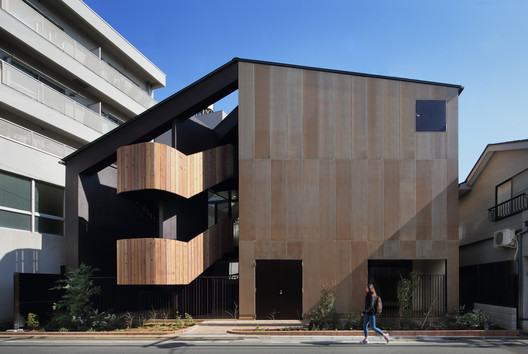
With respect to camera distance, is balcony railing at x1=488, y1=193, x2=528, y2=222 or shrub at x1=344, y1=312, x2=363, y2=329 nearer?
shrub at x1=344, y1=312, x2=363, y2=329

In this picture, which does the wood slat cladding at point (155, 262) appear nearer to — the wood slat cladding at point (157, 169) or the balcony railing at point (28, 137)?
the wood slat cladding at point (157, 169)

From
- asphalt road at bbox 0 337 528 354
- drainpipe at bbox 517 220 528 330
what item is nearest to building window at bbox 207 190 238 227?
asphalt road at bbox 0 337 528 354

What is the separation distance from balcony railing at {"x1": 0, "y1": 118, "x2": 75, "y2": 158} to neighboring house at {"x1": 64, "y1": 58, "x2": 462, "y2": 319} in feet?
7.11

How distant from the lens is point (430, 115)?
19.0 meters

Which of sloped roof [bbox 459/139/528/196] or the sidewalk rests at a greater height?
sloped roof [bbox 459/139/528/196]

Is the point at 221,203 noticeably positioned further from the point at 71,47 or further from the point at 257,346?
the point at 71,47

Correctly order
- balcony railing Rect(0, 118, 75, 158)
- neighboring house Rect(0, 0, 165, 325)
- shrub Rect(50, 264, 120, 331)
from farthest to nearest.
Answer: balcony railing Rect(0, 118, 75, 158) → neighboring house Rect(0, 0, 165, 325) → shrub Rect(50, 264, 120, 331)

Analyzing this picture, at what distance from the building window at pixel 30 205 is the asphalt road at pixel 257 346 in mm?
4826

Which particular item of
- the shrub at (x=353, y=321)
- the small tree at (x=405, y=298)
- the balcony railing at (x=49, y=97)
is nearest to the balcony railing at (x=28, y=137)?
the balcony railing at (x=49, y=97)

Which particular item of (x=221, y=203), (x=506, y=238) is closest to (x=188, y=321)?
(x=221, y=203)

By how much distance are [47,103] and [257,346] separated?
1876 centimetres

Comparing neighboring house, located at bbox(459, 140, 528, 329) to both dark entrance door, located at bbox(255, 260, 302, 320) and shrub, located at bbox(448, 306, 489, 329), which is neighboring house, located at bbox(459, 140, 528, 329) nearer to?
shrub, located at bbox(448, 306, 489, 329)

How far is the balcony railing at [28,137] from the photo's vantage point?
19109mm

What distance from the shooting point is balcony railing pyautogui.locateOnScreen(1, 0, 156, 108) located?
24.4 m
